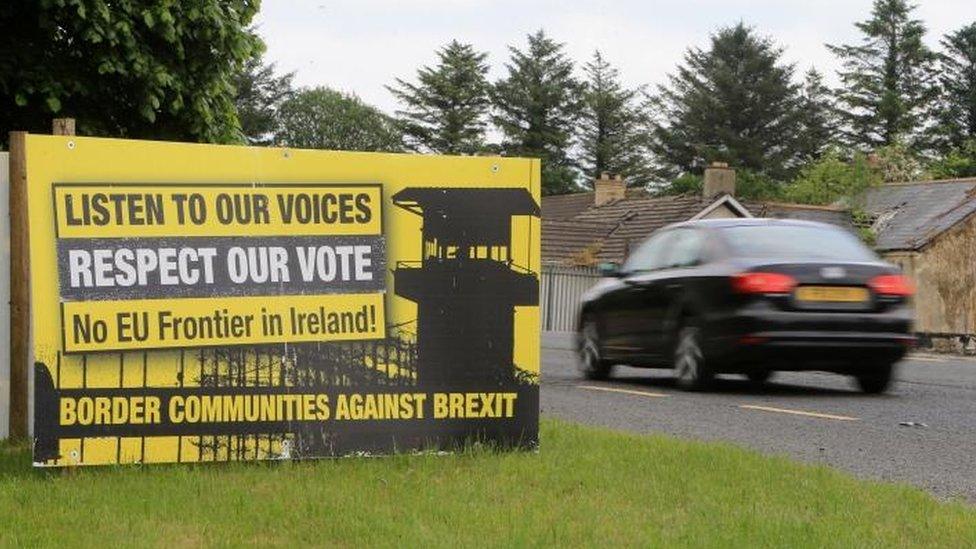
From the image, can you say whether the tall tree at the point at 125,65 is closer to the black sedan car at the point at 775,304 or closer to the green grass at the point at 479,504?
the black sedan car at the point at 775,304

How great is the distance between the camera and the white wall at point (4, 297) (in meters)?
7.75

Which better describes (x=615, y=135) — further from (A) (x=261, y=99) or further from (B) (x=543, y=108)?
(A) (x=261, y=99)

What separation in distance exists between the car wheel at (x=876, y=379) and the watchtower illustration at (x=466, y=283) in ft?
21.1

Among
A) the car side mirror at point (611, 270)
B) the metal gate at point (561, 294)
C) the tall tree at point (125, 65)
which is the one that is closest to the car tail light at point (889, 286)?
the car side mirror at point (611, 270)

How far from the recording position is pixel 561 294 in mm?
47562

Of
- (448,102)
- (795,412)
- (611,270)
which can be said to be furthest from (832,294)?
(448,102)

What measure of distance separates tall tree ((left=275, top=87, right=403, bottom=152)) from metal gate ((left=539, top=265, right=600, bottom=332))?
47732mm

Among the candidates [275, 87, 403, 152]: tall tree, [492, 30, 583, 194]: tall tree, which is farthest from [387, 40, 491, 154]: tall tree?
[275, 87, 403, 152]: tall tree

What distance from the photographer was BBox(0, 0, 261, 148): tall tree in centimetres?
1384

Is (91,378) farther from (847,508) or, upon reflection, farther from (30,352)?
(847,508)

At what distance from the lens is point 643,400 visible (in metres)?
12.4

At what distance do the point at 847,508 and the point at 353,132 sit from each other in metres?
93.5

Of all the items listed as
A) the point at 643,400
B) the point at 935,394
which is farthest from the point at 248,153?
the point at 935,394

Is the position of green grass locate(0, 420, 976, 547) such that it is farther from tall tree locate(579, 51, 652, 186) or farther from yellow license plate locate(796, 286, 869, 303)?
tall tree locate(579, 51, 652, 186)
